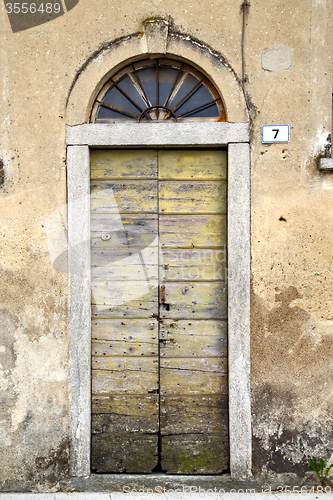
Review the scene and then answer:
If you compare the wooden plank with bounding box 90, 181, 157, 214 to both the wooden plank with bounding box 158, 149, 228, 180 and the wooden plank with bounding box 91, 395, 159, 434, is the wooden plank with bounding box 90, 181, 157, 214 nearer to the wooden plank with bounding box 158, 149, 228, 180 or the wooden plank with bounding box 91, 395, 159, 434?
the wooden plank with bounding box 158, 149, 228, 180

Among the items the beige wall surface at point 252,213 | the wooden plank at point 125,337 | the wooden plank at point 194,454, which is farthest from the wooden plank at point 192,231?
the wooden plank at point 194,454

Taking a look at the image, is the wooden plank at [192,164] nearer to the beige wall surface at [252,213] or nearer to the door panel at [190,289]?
the door panel at [190,289]

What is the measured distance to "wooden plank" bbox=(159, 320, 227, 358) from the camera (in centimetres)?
302

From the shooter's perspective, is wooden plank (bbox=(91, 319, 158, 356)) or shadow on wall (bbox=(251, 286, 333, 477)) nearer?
shadow on wall (bbox=(251, 286, 333, 477))

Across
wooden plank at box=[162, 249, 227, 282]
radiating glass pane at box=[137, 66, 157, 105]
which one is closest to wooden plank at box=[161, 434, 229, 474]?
wooden plank at box=[162, 249, 227, 282]

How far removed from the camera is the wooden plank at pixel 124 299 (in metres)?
3.04

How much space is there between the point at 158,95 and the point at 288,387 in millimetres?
2863

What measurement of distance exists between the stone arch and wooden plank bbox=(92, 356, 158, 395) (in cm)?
218

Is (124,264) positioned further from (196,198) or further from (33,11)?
(33,11)

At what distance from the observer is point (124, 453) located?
3.00 m

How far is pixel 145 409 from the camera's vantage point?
3029mm

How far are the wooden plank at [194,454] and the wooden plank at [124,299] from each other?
1.17 m

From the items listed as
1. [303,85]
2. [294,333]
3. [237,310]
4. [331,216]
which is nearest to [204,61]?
[303,85]

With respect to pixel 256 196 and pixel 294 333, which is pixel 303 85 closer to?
pixel 256 196
